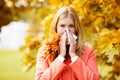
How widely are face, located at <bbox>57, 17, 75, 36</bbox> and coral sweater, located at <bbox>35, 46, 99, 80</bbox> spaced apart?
0.95ft

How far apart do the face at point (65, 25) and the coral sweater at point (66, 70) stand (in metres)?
0.29

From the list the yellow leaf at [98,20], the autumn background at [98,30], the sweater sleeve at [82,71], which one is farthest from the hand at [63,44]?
the yellow leaf at [98,20]

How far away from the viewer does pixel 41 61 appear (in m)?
5.39

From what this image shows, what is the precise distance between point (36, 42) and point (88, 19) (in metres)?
1.13

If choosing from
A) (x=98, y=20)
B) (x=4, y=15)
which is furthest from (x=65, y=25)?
(x=4, y=15)

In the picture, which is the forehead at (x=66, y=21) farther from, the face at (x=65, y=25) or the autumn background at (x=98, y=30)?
the autumn background at (x=98, y=30)

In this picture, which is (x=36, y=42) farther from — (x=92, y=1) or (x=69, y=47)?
(x=69, y=47)

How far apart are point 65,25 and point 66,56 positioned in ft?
1.02

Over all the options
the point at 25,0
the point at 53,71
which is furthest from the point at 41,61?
the point at 25,0

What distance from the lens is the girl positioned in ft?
17.3

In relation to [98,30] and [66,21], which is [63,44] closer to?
[66,21]

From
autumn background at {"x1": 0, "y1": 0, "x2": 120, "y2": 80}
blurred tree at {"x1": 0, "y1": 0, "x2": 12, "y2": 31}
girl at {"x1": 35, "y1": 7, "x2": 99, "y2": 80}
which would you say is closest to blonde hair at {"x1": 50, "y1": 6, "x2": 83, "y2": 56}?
girl at {"x1": 35, "y1": 7, "x2": 99, "y2": 80}

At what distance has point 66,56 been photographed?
214 inches

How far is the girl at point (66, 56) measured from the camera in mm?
5270
